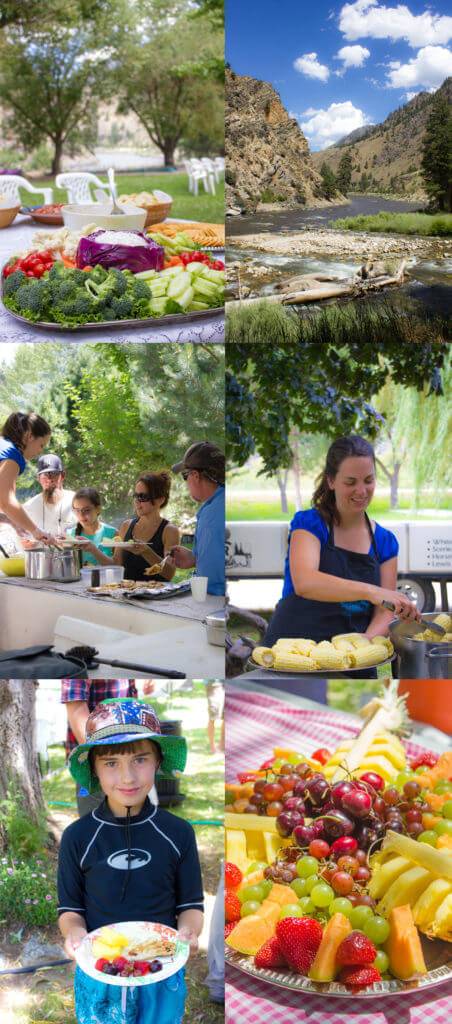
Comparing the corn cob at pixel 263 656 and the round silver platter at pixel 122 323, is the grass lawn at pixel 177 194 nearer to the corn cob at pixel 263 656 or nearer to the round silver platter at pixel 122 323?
the round silver platter at pixel 122 323

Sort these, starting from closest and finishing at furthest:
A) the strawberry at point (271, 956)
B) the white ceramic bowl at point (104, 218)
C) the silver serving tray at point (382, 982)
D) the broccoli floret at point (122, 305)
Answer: the silver serving tray at point (382, 982) < the strawberry at point (271, 956) < the broccoli floret at point (122, 305) < the white ceramic bowl at point (104, 218)

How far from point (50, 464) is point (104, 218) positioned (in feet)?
3.07

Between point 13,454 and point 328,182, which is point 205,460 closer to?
point 13,454

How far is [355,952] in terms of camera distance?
3553mm

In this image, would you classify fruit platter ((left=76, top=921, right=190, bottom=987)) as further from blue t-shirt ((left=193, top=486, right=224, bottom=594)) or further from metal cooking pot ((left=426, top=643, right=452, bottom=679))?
metal cooking pot ((left=426, top=643, right=452, bottom=679))

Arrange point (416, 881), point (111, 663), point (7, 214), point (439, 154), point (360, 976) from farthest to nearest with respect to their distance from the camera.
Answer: point (7, 214), point (439, 154), point (111, 663), point (416, 881), point (360, 976)

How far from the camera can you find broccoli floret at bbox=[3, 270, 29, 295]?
382cm

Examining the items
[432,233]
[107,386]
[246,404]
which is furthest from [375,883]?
[432,233]

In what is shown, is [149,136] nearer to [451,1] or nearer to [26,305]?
[26,305]

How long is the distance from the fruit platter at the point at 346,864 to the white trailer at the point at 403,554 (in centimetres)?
38

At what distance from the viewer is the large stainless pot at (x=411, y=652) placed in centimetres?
381

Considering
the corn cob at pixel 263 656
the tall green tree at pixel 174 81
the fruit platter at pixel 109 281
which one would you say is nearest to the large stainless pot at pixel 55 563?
the corn cob at pixel 263 656

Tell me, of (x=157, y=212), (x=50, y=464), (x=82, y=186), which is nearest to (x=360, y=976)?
(x=50, y=464)

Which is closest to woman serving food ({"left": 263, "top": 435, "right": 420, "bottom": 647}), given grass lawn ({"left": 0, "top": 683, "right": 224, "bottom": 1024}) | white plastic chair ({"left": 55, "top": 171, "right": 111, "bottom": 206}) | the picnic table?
grass lawn ({"left": 0, "top": 683, "right": 224, "bottom": 1024})
